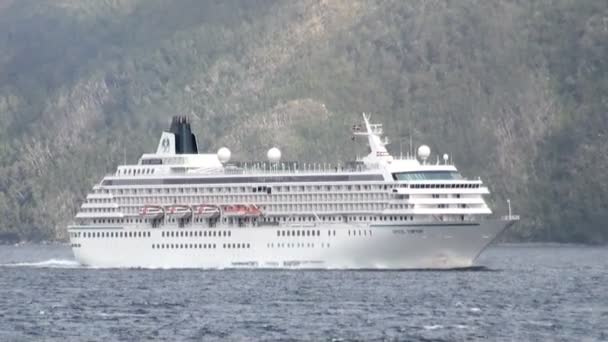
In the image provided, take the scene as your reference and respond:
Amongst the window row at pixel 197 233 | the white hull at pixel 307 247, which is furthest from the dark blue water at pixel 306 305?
the window row at pixel 197 233

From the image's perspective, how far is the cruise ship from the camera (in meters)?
157

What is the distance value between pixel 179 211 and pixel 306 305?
127 ft

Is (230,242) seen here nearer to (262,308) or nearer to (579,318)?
(262,308)

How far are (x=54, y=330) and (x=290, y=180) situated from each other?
48308mm

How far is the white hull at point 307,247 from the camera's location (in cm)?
15688

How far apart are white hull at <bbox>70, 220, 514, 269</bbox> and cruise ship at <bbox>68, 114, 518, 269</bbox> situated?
75 millimetres

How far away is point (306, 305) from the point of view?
13100 centimetres

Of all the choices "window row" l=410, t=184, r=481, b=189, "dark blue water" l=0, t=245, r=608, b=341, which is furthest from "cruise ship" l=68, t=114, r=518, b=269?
"dark blue water" l=0, t=245, r=608, b=341

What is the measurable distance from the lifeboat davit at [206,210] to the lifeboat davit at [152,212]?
315cm

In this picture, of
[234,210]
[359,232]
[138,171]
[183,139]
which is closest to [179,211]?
[234,210]

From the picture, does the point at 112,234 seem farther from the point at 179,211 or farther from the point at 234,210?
the point at 234,210

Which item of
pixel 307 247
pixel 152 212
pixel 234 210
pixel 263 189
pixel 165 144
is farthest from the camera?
pixel 165 144

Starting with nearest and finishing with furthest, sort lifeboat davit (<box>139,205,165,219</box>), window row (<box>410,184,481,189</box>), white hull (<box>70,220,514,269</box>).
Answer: white hull (<box>70,220,514,269</box>), window row (<box>410,184,481,189</box>), lifeboat davit (<box>139,205,165,219</box>)

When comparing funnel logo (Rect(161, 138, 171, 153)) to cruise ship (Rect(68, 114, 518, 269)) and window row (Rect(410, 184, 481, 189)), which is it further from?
window row (Rect(410, 184, 481, 189))
